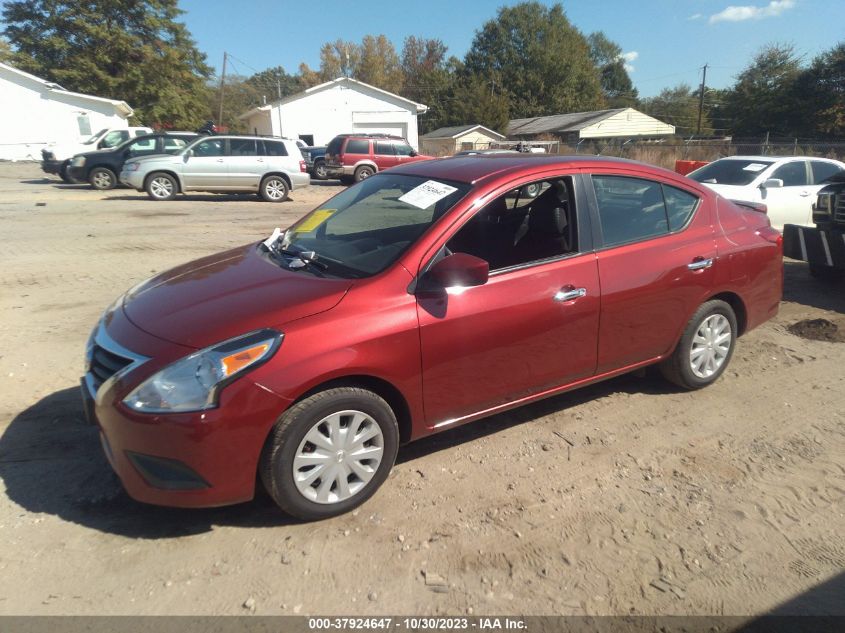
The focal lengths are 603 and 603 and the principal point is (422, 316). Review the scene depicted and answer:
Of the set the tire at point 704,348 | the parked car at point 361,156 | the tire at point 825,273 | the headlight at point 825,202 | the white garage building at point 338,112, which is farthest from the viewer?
the white garage building at point 338,112

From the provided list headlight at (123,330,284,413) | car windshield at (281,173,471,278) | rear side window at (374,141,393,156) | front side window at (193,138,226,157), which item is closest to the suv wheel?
rear side window at (374,141,393,156)

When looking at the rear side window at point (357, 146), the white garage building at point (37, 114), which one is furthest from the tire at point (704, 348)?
the white garage building at point (37, 114)

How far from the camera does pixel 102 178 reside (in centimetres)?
1800

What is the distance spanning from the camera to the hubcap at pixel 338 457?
113 inches

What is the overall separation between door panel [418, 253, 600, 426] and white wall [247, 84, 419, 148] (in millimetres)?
37961

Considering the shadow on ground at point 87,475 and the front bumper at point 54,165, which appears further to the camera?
the front bumper at point 54,165

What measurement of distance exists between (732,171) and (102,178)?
16799mm

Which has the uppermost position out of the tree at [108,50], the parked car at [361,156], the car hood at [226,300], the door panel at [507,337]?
the tree at [108,50]

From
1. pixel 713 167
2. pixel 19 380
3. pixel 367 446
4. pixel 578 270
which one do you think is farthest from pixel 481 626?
pixel 713 167

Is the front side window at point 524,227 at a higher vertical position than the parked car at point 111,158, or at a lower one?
lower

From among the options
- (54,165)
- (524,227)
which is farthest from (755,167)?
(54,165)

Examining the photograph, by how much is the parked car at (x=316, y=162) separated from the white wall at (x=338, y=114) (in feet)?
37.8

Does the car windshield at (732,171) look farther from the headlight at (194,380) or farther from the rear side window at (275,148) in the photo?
the rear side window at (275,148)

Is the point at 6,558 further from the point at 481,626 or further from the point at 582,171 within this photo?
the point at 582,171
